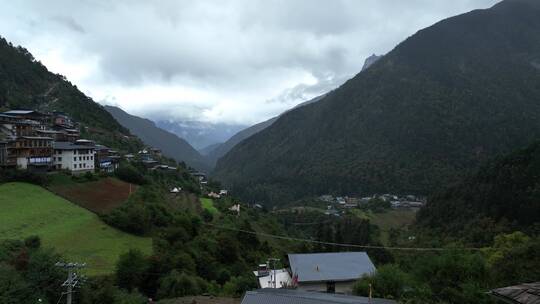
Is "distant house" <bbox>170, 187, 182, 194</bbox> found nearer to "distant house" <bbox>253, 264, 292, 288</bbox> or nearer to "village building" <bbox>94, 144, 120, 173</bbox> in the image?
"village building" <bbox>94, 144, 120, 173</bbox>

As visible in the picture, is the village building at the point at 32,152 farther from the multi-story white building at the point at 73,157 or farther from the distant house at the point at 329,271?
the distant house at the point at 329,271

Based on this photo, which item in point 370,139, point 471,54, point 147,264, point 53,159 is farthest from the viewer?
point 471,54

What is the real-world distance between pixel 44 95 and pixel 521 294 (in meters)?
92.0

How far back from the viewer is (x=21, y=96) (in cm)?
7462

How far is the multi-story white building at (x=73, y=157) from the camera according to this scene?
4681cm

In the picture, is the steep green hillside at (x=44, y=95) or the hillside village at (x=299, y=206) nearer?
the hillside village at (x=299, y=206)

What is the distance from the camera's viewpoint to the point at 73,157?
47.5m

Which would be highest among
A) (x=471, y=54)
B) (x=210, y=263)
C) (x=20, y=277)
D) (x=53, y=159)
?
(x=471, y=54)

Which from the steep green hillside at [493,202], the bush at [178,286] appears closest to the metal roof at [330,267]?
the bush at [178,286]

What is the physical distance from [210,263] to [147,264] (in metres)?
6.58

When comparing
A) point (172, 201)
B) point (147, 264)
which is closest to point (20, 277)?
point (147, 264)

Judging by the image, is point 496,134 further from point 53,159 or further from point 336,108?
point 53,159

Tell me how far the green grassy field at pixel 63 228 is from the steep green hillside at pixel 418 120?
86873 mm

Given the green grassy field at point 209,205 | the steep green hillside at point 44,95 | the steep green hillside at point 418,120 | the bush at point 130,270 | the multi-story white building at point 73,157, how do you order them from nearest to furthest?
the bush at point 130,270 → the multi-story white building at point 73,157 → the green grassy field at point 209,205 → the steep green hillside at point 44,95 → the steep green hillside at point 418,120
